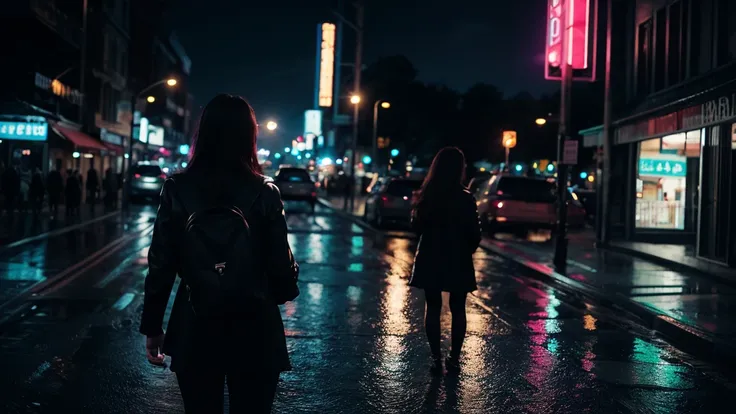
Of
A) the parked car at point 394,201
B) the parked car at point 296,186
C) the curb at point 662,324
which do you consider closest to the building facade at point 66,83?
the parked car at point 296,186

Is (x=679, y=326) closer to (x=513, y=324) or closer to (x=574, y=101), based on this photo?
(x=513, y=324)

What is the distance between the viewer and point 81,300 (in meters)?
10.3

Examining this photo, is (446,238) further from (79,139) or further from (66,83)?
(66,83)

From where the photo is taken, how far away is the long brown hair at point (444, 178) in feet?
22.0

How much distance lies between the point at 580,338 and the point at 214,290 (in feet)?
21.0

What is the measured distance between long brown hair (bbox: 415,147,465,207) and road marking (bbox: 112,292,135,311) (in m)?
4.66

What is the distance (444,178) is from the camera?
22.0 ft

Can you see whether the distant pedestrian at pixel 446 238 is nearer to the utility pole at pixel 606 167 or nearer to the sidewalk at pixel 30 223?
the sidewalk at pixel 30 223

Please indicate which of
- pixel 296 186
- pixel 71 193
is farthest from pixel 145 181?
pixel 71 193

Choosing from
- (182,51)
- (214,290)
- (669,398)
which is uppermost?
(182,51)

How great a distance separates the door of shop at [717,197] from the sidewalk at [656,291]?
3.58ft

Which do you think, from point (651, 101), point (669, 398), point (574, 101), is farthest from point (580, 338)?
point (574, 101)

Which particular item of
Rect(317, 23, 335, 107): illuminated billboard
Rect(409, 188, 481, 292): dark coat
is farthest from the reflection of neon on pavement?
Rect(317, 23, 335, 107): illuminated billboard

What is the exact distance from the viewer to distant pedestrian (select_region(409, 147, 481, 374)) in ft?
21.5
